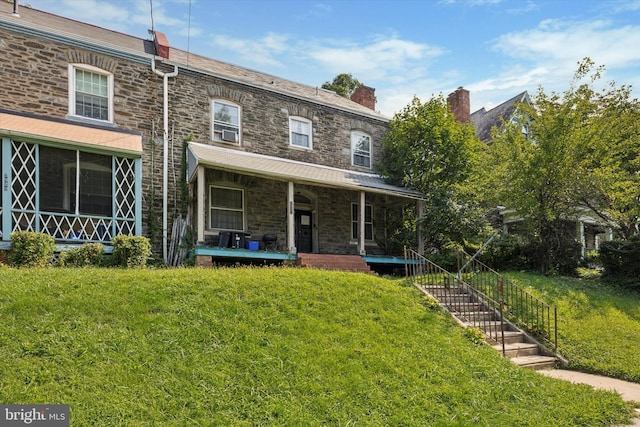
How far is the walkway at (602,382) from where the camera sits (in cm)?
631

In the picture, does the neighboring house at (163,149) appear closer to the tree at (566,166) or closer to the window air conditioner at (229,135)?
the window air conditioner at (229,135)

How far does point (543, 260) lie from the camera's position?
13.3 meters

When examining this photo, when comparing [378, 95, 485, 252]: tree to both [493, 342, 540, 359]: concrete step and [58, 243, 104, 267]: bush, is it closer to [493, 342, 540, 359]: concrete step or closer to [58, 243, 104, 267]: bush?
[493, 342, 540, 359]: concrete step

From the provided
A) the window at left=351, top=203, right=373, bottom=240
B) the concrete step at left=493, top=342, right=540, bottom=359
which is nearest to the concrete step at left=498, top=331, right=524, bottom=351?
the concrete step at left=493, top=342, right=540, bottom=359

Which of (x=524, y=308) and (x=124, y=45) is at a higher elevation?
(x=124, y=45)

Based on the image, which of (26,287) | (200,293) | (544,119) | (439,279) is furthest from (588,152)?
(26,287)

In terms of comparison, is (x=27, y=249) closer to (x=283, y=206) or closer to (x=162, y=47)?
(x=162, y=47)

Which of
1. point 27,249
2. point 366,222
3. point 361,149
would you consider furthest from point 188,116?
point 366,222

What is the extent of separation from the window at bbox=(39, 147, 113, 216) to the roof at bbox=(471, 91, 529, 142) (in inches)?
658

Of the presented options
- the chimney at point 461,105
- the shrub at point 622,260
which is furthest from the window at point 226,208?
the chimney at point 461,105

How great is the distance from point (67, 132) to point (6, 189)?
2043mm

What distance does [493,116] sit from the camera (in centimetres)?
2277

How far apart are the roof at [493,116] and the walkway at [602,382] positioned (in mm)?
15403

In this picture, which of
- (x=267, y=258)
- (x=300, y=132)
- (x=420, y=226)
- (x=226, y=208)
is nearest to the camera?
(x=267, y=258)
